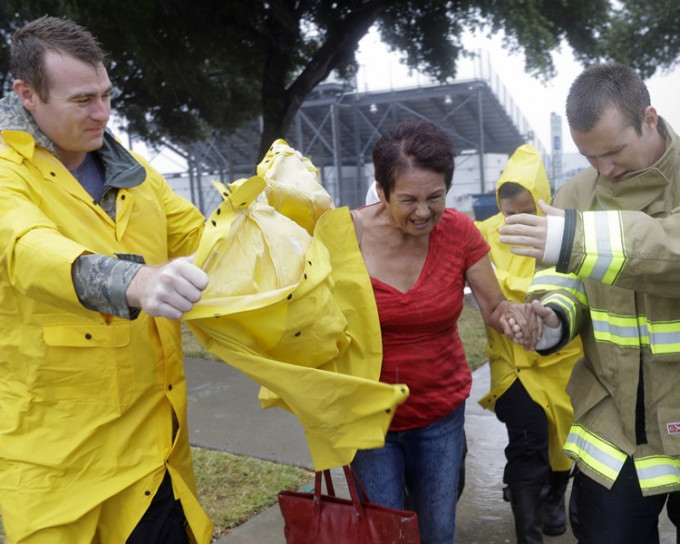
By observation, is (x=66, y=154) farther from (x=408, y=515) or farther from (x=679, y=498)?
(x=679, y=498)

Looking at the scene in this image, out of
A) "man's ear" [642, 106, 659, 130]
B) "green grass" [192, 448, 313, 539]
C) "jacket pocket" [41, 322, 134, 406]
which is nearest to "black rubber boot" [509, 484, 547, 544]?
"green grass" [192, 448, 313, 539]

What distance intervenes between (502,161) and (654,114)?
28068mm

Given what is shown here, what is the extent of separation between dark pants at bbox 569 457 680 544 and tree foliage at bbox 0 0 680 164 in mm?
7080

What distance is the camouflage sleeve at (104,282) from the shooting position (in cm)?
171

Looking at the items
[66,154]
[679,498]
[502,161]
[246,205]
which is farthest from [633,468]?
[502,161]

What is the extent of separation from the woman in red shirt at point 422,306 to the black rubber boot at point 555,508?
1236 millimetres

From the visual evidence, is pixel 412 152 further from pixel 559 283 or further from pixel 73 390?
pixel 73 390

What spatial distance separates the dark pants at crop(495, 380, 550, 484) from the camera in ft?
11.5

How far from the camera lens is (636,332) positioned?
89.3 inches

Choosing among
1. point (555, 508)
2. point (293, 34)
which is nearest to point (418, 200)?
point (555, 508)

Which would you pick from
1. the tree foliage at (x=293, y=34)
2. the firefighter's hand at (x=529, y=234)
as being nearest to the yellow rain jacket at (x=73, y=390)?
the firefighter's hand at (x=529, y=234)

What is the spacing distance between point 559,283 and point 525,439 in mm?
1216

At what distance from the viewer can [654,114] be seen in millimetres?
2273

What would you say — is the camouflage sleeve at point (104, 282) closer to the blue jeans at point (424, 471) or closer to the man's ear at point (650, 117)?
the blue jeans at point (424, 471)
